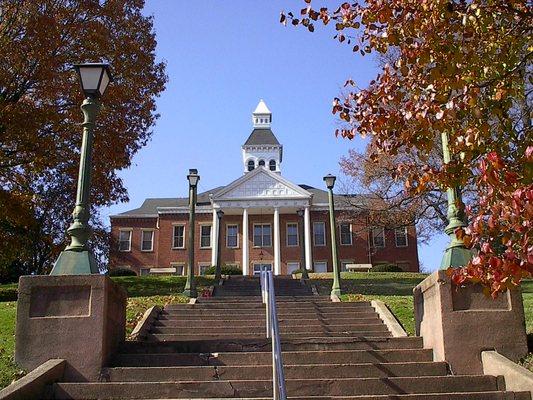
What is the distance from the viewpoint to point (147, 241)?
175 ft

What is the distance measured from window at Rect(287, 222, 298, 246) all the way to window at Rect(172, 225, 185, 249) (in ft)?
29.8

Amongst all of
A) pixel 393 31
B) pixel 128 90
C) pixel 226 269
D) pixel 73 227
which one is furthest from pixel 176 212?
pixel 393 31

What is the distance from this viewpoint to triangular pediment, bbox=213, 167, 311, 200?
Answer: 4931cm

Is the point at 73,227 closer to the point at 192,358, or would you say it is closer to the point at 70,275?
the point at 70,275

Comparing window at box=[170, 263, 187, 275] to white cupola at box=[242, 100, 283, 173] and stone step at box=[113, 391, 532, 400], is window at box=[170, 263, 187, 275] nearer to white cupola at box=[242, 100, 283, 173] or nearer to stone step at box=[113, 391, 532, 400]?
A: white cupola at box=[242, 100, 283, 173]

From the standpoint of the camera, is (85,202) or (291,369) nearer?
(291,369)

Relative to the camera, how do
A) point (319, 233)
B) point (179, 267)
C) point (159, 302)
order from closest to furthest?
point (159, 302)
point (319, 233)
point (179, 267)

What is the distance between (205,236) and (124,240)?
7.40 metres

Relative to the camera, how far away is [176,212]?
5294 cm

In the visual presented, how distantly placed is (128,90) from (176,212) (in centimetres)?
3228

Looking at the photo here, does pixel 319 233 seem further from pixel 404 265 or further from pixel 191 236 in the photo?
pixel 191 236

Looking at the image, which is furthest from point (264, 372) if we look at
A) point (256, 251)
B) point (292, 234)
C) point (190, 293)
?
point (292, 234)

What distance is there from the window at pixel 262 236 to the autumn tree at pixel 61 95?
1103 inches

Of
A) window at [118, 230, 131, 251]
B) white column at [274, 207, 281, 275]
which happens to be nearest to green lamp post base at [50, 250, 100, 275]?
white column at [274, 207, 281, 275]
